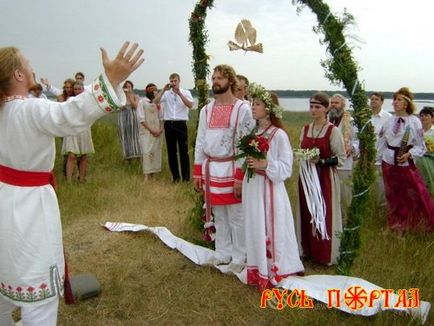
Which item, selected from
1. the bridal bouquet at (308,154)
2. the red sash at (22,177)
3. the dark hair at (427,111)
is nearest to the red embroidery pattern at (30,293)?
the red sash at (22,177)

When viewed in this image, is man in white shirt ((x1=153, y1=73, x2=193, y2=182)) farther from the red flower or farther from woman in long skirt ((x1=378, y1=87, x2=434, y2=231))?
the red flower

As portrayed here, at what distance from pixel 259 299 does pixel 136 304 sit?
3.67 feet

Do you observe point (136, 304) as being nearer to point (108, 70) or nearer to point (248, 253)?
point (248, 253)

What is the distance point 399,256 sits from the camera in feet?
15.6

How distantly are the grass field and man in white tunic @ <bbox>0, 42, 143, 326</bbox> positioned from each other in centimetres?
126

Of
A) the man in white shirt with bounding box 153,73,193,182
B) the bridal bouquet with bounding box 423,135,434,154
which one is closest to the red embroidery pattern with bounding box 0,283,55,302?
the bridal bouquet with bounding box 423,135,434,154

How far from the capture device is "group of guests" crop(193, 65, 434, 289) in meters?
4.14

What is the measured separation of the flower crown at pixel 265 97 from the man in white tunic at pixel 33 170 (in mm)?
1906

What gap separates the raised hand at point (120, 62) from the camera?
2354 mm

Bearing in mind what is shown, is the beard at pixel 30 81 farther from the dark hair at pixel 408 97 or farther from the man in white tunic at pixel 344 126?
the dark hair at pixel 408 97

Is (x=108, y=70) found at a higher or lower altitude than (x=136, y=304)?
higher

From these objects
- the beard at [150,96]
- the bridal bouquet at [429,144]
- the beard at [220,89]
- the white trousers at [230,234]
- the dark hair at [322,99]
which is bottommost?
the white trousers at [230,234]

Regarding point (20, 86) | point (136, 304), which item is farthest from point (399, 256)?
point (20, 86)

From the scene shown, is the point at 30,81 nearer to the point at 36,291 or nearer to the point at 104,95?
the point at 104,95
